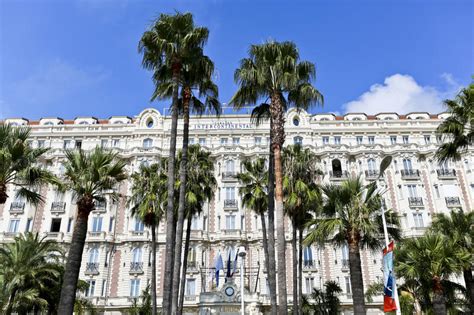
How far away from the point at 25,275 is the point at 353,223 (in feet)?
65.7

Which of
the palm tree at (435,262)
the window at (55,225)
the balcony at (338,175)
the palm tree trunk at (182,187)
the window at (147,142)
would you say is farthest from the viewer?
the window at (147,142)

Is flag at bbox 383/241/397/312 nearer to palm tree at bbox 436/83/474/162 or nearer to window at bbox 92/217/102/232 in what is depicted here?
palm tree at bbox 436/83/474/162

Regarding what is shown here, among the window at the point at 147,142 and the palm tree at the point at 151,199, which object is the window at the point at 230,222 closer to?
the window at the point at 147,142

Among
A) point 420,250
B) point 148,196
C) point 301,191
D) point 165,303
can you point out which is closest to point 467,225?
point 420,250

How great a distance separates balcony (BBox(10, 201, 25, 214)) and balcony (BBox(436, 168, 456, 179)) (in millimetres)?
49565

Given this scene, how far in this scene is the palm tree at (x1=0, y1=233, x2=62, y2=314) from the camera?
80.0ft

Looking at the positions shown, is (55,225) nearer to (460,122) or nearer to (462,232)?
(462,232)

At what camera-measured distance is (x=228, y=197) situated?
4756 cm

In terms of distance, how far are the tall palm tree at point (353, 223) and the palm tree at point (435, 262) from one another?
95.6 inches

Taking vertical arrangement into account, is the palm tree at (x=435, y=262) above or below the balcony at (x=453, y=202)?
below

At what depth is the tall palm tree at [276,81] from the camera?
2031cm

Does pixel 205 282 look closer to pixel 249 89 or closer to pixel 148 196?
pixel 148 196

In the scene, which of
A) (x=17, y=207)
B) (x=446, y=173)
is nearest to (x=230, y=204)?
(x=17, y=207)

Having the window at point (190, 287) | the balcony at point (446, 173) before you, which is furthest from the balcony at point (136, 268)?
the balcony at point (446, 173)
